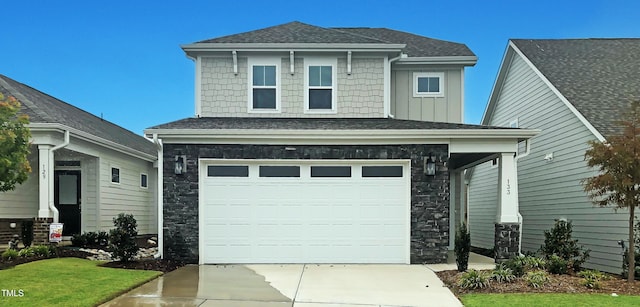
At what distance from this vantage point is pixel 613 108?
1226cm

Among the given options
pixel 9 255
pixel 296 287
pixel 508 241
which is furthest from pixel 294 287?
pixel 9 255

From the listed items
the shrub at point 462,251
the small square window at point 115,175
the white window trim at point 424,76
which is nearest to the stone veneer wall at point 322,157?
the shrub at point 462,251

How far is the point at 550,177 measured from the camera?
45.5 feet

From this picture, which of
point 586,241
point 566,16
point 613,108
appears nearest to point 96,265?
point 586,241

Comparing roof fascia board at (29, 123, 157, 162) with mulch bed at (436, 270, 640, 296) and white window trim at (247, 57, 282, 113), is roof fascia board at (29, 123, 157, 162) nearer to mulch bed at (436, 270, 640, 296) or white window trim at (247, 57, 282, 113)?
white window trim at (247, 57, 282, 113)

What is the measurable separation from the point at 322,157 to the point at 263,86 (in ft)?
11.0

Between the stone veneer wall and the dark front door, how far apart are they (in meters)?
5.63

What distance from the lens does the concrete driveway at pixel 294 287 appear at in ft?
25.0

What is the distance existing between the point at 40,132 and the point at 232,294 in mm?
6883

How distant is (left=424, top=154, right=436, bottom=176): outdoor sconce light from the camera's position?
443 inches

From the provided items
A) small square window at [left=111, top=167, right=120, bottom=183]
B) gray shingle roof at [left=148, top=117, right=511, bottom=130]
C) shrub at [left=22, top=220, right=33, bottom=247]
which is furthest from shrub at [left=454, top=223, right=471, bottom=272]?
small square window at [left=111, top=167, right=120, bottom=183]

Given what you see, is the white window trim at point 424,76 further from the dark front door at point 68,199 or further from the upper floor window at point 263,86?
the dark front door at point 68,199

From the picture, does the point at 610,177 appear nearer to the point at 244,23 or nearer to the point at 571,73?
the point at 571,73

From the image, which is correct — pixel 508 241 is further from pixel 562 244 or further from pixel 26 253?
pixel 26 253
